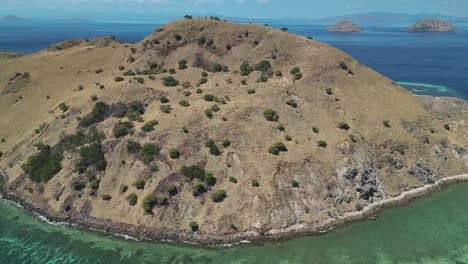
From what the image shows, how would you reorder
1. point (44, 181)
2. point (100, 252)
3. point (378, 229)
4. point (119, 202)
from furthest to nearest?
1. point (44, 181)
2. point (119, 202)
3. point (378, 229)
4. point (100, 252)

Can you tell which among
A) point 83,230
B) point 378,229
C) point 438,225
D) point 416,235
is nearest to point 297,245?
point 378,229

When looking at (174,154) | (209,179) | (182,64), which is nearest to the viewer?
(209,179)

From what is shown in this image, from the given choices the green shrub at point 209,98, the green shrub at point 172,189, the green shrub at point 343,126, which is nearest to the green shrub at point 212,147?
the green shrub at point 172,189

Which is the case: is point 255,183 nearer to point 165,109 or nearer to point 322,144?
point 322,144

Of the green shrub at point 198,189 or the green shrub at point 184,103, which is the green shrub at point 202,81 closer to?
the green shrub at point 184,103

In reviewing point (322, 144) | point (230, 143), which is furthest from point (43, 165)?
point (322, 144)

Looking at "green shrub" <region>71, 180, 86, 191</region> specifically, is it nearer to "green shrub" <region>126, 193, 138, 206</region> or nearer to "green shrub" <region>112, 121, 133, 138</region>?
"green shrub" <region>126, 193, 138, 206</region>

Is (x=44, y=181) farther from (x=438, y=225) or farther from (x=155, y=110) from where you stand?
(x=438, y=225)
